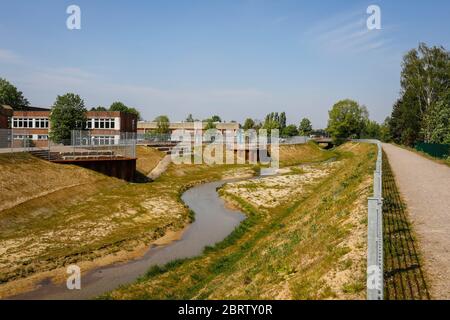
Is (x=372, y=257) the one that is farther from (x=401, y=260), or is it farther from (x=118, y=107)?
(x=118, y=107)

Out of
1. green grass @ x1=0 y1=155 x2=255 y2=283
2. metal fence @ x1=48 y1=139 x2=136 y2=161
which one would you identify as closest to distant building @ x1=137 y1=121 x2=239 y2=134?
metal fence @ x1=48 y1=139 x2=136 y2=161

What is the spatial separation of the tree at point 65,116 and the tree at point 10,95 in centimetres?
5357

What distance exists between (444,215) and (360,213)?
3.68 m

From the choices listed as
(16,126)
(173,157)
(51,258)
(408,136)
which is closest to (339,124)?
(408,136)

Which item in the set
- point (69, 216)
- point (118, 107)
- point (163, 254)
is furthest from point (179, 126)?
point (163, 254)

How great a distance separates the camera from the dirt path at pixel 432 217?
10.5 metres

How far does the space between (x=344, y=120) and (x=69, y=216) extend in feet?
380

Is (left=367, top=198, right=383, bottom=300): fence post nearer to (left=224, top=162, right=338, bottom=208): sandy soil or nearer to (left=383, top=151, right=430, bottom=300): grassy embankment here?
(left=383, top=151, right=430, bottom=300): grassy embankment

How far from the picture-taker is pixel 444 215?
16.6 metres

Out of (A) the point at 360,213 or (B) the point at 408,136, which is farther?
(B) the point at 408,136

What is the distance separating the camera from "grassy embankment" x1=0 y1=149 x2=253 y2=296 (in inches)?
851

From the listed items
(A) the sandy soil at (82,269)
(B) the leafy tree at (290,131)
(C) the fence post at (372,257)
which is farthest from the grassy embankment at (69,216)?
(B) the leafy tree at (290,131)

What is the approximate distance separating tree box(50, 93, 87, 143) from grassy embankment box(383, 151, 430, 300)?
63.8 m
